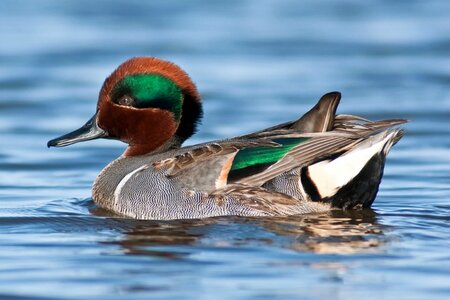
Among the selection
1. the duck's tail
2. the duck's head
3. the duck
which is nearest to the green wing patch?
the duck

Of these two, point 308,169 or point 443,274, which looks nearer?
point 443,274

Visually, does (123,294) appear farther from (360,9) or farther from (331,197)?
(360,9)

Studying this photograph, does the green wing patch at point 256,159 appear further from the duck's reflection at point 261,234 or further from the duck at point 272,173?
the duck's reflection at point 261,234

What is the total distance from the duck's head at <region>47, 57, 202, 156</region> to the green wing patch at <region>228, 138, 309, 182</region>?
3.40ft

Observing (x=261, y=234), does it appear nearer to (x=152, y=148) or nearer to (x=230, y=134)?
(x=152, y=148)

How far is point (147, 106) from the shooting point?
9.34 metres

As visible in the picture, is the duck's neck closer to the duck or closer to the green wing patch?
the duck

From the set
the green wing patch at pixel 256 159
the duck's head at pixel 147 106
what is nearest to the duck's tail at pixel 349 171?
the green wing patch at pixel 256 159

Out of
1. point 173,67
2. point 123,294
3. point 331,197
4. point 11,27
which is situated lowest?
point 123,294

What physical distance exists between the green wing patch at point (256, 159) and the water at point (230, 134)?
0.35 m

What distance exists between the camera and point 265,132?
8.85 metres

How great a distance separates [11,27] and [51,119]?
6.43 m

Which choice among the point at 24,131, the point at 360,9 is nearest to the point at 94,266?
the point at 24,131

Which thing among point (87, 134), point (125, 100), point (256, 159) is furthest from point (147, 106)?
point (256, 159)
